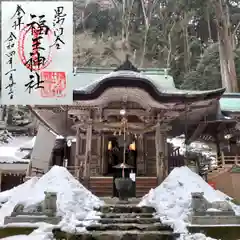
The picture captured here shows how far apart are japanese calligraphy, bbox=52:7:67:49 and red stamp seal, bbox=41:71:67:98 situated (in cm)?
81

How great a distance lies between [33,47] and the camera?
8.78 meters

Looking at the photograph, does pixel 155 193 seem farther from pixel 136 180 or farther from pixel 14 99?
pixel 14 99

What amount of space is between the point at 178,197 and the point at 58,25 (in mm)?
5750

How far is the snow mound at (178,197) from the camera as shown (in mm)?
7207

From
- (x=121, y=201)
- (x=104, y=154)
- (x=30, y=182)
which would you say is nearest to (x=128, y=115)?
(x=104, y=154)

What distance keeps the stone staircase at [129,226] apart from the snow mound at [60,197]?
18.1 inches

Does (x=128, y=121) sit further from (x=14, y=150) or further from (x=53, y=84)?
(x=14, y=150)

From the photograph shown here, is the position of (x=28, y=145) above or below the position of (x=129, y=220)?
above

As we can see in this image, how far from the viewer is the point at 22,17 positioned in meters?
8.83

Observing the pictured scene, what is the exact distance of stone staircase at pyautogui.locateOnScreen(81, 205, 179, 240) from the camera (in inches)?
253

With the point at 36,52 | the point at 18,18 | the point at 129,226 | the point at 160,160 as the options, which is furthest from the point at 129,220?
the point at 18,18

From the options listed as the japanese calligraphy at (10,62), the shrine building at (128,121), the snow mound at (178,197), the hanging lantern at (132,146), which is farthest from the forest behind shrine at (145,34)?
the japanese calligraphy at (10,62)

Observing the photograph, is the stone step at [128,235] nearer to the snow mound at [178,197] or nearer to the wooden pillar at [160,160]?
the snow mound at [178,197]

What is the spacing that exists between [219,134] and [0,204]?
10.5 meters
